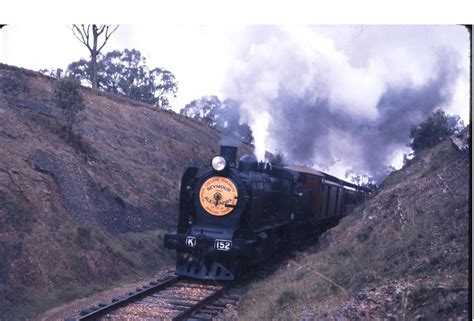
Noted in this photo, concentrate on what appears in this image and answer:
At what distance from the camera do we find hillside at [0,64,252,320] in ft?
39.1

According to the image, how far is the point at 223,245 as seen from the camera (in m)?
12.0

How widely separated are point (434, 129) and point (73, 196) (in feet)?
45.4

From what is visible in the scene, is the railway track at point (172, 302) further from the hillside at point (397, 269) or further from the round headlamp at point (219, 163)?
the round headlamp at point (219, 163)

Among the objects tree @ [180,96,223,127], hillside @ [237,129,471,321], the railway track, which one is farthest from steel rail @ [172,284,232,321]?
tree @ [180,96,223,127]

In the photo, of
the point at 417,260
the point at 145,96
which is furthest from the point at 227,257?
the point at 145,96

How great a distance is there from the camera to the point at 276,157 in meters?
21.2

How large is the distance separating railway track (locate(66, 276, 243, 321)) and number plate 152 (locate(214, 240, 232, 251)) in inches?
34.0

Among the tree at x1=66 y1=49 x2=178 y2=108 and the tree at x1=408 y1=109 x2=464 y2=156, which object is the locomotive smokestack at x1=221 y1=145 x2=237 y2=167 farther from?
the tree at x1=66 y1=49 x2=178 y2=108

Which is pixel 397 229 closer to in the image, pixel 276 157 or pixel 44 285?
pixel 44 285

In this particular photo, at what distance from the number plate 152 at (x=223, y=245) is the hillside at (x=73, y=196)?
312 cm

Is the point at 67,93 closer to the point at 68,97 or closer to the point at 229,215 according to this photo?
the point at 68,97

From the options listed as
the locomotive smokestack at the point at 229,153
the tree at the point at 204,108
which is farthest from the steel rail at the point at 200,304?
the tree at the point at 204,108

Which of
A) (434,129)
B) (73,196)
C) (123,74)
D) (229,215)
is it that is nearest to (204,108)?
(123,74)

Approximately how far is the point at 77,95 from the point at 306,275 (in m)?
11.8
